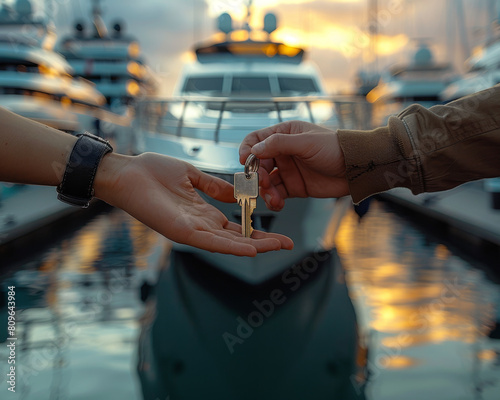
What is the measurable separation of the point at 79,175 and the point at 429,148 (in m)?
1.63

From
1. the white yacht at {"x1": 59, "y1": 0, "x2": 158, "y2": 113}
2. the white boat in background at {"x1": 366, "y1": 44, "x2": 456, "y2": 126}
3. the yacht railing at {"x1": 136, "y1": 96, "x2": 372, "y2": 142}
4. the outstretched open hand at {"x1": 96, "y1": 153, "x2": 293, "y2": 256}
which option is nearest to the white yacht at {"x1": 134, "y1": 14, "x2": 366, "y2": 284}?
the yacht railing at {"x1": 136, "y1": 96, "x2": 372, "y2": 142}

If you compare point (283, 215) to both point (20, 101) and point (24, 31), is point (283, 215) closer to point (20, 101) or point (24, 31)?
point (20, 101)

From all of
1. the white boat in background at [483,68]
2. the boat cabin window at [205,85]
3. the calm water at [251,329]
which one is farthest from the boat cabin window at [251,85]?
the white boat in background at [483,68]

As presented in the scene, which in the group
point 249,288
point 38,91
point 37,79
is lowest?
point 249,288

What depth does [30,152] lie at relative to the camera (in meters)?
2.77

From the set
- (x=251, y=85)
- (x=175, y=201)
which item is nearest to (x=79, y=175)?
(x=175, y=201)

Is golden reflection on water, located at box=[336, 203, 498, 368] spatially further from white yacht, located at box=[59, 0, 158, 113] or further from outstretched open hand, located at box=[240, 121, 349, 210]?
white yacht, located at box=[59, 0, 158, 113]

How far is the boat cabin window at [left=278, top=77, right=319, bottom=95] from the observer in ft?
28.1

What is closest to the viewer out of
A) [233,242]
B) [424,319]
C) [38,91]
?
[233,242]

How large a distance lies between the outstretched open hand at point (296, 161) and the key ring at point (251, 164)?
0.12ft

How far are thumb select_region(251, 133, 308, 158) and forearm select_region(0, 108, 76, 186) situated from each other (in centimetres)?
89

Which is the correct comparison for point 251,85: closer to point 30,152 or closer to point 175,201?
point 175,201

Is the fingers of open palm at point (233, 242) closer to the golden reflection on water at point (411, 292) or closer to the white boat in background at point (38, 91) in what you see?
the golden reflection on water at point (411, 292)

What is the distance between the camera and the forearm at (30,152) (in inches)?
108
